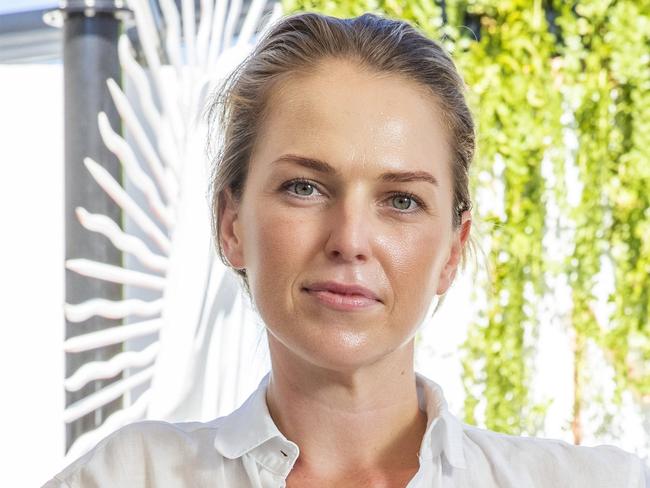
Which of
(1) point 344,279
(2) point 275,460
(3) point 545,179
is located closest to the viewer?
(1) point 344,279

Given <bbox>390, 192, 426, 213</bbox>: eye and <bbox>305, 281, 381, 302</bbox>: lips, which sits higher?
<bbox>390, 192, 426, 213</bbox>: eye

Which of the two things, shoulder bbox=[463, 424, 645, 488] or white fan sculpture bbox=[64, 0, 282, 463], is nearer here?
shoulder bbox=[463, 424, 645, 488]

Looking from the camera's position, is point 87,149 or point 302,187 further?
point 87,149

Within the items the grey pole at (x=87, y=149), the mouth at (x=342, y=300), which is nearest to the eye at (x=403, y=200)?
the mouth at (x=342, y=300)

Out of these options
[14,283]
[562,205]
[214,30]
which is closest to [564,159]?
[562,205]

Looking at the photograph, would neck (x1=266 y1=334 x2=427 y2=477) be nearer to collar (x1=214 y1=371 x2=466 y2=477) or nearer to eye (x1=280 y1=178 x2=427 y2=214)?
A: collar (x1=214 y1=371 x2=466 y2=477)

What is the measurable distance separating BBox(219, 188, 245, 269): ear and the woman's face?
62 mm

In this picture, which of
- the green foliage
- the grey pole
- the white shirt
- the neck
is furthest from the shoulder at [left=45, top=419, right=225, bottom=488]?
the green foliage

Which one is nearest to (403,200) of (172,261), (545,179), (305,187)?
(305,187)

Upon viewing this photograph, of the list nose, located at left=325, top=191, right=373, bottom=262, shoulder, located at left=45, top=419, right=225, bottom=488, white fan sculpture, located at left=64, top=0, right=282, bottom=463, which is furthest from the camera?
white fan sculpture, located at left=64, top=0, right=282, bottom=463

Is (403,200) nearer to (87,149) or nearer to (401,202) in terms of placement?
(401,202)

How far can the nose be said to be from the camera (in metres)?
1.02

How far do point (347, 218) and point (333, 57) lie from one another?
8.3 inches

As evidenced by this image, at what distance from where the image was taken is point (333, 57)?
1.14 meters
